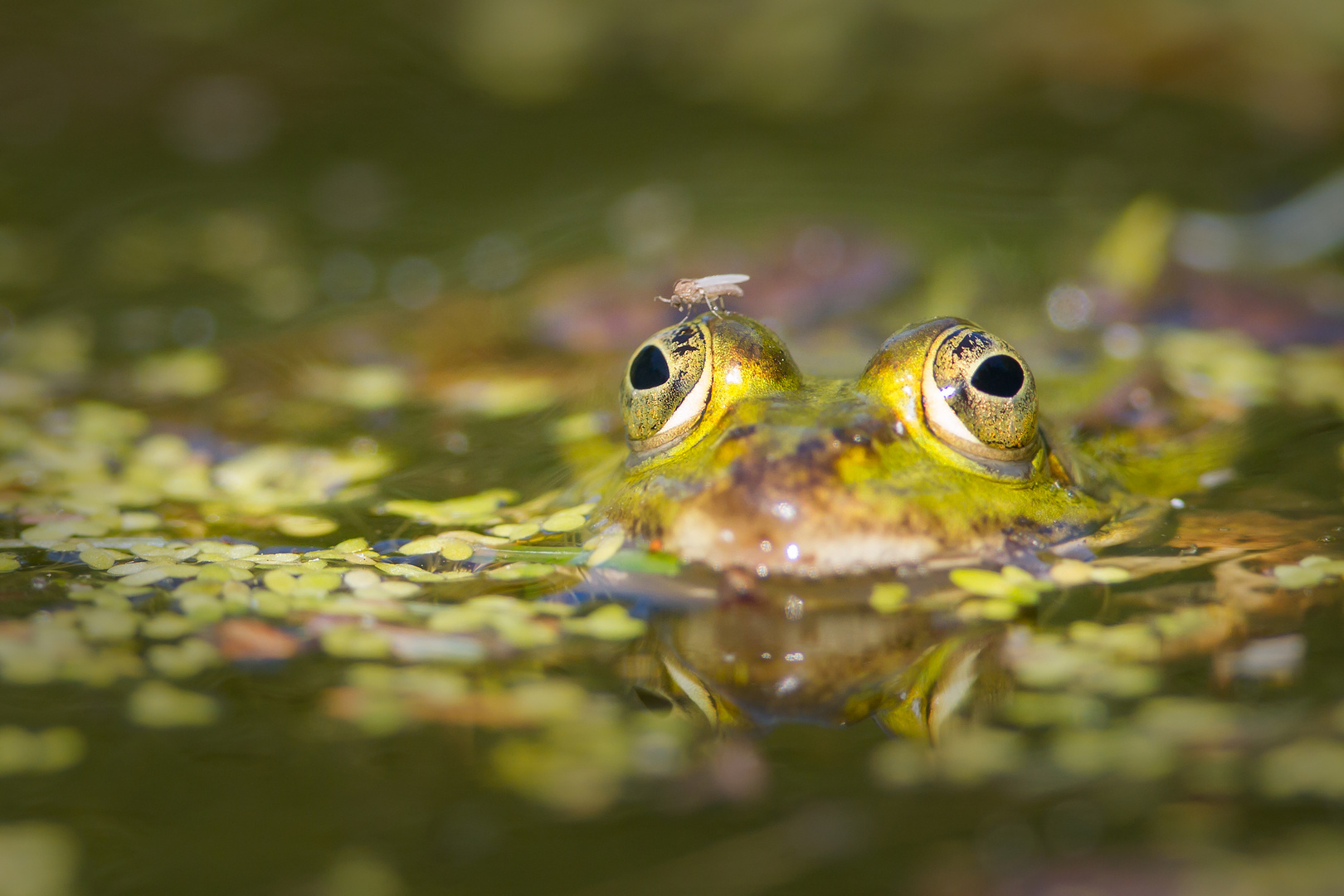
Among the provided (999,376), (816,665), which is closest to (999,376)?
(999,376)

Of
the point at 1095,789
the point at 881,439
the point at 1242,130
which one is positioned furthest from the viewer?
the point at 1242,130

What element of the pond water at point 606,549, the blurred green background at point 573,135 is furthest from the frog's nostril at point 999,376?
the blurred green background at point 573,135

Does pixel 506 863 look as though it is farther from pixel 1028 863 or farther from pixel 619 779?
pixel 1028 863

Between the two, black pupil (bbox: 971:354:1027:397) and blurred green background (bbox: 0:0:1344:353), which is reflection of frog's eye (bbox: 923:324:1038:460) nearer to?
black pupil (bbox: 971:354:1027:397)

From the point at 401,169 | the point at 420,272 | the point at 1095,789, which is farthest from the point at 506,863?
the point at 401,169

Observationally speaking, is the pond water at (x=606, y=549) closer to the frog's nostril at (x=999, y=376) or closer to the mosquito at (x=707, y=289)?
the frog's nostril at (x=999, y=376)

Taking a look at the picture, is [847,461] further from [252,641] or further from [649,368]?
[252,641]
